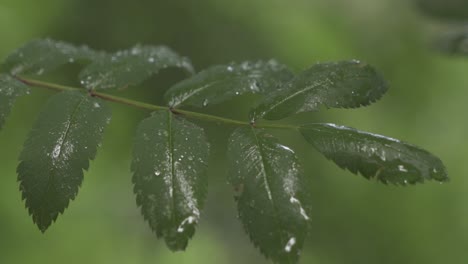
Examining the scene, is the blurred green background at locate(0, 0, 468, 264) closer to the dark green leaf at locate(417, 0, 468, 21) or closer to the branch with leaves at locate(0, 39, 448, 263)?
the dark green leaf at locate(417, 0, 468, 21)

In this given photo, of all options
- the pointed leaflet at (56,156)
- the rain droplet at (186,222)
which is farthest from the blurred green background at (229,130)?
the rain droplet at (186,222)

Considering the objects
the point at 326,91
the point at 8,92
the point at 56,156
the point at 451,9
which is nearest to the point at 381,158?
the point at 326,91

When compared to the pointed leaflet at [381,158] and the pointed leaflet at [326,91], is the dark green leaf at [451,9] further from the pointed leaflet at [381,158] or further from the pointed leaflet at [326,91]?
the pointed leaflet at [381,158]

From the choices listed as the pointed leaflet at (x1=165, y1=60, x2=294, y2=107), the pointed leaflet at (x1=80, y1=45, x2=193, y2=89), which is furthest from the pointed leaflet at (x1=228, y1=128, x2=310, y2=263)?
the pointed leaflet at (x1=80, y1=45, x2=193, y2=89)

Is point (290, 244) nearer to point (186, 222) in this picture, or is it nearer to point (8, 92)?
point (186, 222)

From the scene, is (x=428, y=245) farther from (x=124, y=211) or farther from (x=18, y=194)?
(x=18, y=194)

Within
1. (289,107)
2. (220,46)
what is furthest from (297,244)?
(220,46)

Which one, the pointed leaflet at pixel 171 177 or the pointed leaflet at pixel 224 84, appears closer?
the pointed leaflet at pixel 171 177

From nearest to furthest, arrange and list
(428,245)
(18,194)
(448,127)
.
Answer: (18,194) < (428,245) < (448,127)
